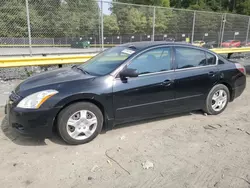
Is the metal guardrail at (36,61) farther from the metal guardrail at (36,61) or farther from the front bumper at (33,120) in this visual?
the front bumper at (33,120)

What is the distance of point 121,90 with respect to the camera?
3531mm

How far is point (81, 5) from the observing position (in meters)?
8.29

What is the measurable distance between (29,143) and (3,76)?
5012 mm

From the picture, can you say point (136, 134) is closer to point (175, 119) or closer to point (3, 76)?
point (175, 119)

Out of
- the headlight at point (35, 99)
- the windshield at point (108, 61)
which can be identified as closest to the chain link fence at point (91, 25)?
the windshield at point (108, 61)

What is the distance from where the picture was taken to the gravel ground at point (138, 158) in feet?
8.57

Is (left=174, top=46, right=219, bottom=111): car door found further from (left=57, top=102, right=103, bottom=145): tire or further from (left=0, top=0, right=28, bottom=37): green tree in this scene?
(left=0, top=0, right=28, bottom=37): green tree

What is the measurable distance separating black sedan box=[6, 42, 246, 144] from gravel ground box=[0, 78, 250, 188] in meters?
0.27

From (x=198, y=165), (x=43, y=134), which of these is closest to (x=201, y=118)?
(x=198, y=165)

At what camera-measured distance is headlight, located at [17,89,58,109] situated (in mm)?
3100

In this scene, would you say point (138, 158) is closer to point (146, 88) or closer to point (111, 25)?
point (146, 88)

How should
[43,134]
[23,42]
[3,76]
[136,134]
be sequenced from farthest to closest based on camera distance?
[23,42] → [3,76] → [136,134] → [43,134]

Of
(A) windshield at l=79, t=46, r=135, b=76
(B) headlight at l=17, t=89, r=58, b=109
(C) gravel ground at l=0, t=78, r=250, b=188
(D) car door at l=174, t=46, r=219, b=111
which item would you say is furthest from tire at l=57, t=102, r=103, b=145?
(D) car door at l=174, t=46, r=219, b=111

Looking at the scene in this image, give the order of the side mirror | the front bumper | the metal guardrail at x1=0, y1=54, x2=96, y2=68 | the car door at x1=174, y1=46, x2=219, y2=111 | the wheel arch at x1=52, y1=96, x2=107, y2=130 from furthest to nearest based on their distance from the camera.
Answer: the metal guardrail at x1=0, y1=54, x2=96, y2=68 < the car door at x1=174, y1=46, x2=219, y2=111 < the side mirror < the wheel arch at x1=52, y1=96, x2=107, y2=130 < the front bumper
